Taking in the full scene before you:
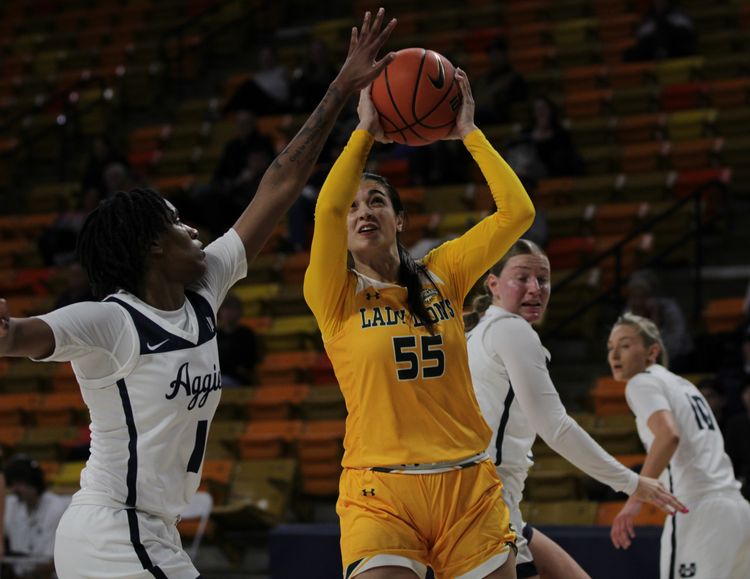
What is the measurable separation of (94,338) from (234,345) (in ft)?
21.9

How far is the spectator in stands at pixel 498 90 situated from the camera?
11.6 metres

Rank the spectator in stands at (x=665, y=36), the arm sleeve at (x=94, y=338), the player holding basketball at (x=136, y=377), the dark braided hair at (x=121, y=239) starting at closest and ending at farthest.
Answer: the arm sleeve at (x=94, y=338) → the player holding basketball at (x=136, y=377) → the dark braided hair at (x=121, y=239) → the spectator in stands at (x=665, y=36)

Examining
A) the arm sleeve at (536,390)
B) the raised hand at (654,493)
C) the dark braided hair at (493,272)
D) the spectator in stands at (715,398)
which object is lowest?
the spectator in stands at (715,398)

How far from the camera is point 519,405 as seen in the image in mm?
4484

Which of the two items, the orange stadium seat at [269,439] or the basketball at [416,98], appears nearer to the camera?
the basketball at [416,98]

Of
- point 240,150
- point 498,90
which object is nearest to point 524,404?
point 498,90

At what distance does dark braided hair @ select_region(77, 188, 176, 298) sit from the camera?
3.44m

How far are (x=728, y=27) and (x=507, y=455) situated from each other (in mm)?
8781

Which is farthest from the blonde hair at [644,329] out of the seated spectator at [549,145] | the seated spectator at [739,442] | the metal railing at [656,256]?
the seated spectator at [549,145]

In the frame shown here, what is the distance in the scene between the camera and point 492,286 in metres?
4.79

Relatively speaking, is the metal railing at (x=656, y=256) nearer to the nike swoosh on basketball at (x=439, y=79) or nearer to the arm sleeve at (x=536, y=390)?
the arm sleeve at (x=536, y=390)

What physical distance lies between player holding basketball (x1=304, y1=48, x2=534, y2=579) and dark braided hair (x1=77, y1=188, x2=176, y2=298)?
1.78 ft

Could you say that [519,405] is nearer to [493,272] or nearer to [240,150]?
[493,272]

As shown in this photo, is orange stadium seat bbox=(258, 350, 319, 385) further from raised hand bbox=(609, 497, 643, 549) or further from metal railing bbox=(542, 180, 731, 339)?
raised hand bbox=(609, 497, 643, 549)
